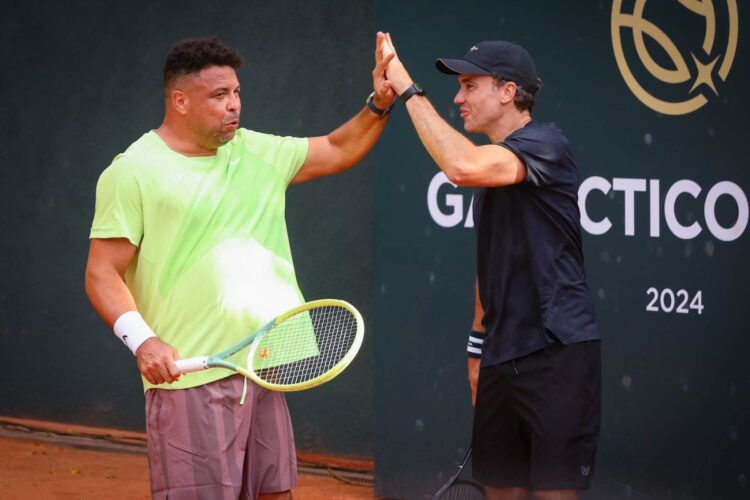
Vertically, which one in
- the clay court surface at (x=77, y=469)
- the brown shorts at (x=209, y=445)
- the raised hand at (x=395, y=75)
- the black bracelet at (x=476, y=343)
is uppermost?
the raised hand at (x=395, y=75)

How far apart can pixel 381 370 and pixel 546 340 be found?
2.21 metres

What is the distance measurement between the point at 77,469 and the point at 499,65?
4.30 meters

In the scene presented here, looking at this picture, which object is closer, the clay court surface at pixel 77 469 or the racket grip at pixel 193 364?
the racket grip at pixel 193 364

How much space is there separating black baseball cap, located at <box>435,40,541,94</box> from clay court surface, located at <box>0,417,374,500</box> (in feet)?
9.93

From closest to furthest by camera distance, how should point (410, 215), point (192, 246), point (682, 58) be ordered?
point (192, 246), point (682, 58), point (410, 215)

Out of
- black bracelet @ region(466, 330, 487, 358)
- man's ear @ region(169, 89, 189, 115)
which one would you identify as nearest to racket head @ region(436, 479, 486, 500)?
black bracelet @ region(466, 330, 487, 358)

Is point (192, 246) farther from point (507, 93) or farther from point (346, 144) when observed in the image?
point (507, 93)

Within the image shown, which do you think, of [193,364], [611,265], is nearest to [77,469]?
[611,265]

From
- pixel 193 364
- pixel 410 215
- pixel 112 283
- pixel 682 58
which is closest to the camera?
pixel 193 364

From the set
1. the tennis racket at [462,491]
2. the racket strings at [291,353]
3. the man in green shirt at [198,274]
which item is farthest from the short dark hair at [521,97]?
the tennis racket at [462,491]

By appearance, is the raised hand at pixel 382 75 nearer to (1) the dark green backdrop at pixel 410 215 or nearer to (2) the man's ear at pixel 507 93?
(2) the man's ear at pixel 507 93

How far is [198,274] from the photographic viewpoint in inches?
170

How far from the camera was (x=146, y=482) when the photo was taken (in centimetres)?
730

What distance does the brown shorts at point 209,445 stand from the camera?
4273 millimetres
